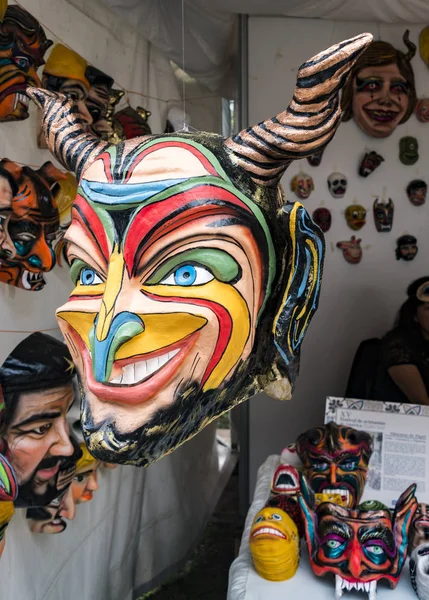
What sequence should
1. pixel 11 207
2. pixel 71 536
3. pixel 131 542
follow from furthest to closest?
1. pixel 131 542
2. pixel 71 536
3. pixel 11 207

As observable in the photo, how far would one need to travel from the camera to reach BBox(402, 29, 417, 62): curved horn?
258cm

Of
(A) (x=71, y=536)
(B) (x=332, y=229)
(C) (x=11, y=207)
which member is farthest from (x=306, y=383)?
(C) (x=11, y=207)

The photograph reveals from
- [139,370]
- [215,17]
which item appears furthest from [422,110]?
[139,370]

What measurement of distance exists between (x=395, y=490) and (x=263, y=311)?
1.36m

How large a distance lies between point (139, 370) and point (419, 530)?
1.30 m

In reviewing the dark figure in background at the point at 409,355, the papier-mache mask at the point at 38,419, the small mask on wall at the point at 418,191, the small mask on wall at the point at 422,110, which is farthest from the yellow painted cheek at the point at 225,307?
the small mask on wall at the point at 422,110

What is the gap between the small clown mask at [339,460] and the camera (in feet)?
5.75

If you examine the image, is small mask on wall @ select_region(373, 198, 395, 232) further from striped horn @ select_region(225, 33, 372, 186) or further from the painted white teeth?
the painted white teeth

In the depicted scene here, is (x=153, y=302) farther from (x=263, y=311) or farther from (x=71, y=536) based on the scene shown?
(x=71, y=536)

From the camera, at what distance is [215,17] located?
233cm

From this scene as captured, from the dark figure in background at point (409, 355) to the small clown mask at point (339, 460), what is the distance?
0.46 metres

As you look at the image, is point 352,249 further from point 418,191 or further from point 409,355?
point 409,355

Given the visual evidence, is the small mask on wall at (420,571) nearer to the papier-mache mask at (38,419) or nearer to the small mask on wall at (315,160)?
the papier-mache mask at (38,419)

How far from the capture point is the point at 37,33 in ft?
4.47
